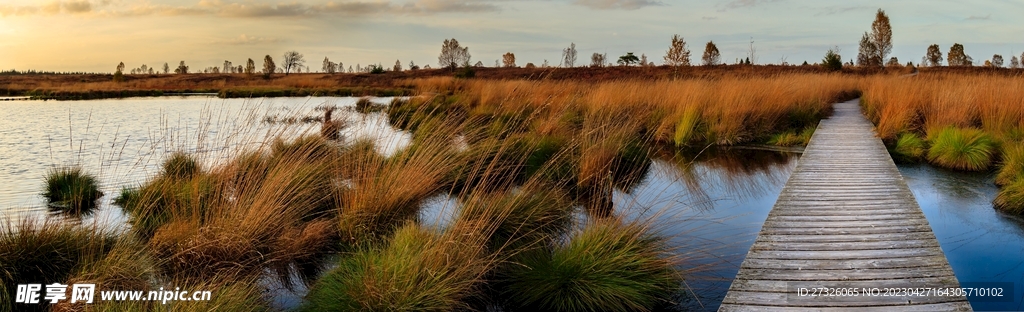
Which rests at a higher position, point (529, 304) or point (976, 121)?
point (976, 121)

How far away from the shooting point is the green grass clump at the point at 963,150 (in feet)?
30.5

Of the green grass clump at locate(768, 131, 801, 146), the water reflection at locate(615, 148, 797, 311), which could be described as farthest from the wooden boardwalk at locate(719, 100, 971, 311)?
the green grass clump at locate(768, 131, 801, 146)

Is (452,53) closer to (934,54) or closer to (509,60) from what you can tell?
(509,60)

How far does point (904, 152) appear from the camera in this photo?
10602 millimetres

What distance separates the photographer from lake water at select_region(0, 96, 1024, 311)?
5012 millimetres

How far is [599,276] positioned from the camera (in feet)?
13.4

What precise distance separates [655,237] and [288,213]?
2862 mm

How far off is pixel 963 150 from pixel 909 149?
112 centimetres

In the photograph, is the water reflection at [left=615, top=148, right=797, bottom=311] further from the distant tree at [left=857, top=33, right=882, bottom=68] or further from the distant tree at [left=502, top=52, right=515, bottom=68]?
the distant tree at [left=502, top=52, right=515, bottom=68]

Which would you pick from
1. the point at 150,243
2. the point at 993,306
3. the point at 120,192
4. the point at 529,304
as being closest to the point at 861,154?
the point at 993,306

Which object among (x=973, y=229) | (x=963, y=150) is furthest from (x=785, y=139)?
(x=973, y=229)

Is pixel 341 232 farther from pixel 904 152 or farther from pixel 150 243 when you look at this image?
pixel 904 152

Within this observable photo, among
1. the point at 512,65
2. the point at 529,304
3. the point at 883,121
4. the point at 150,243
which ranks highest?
the point at 512,65

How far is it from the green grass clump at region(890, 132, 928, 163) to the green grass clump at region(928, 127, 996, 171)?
0.59ft
